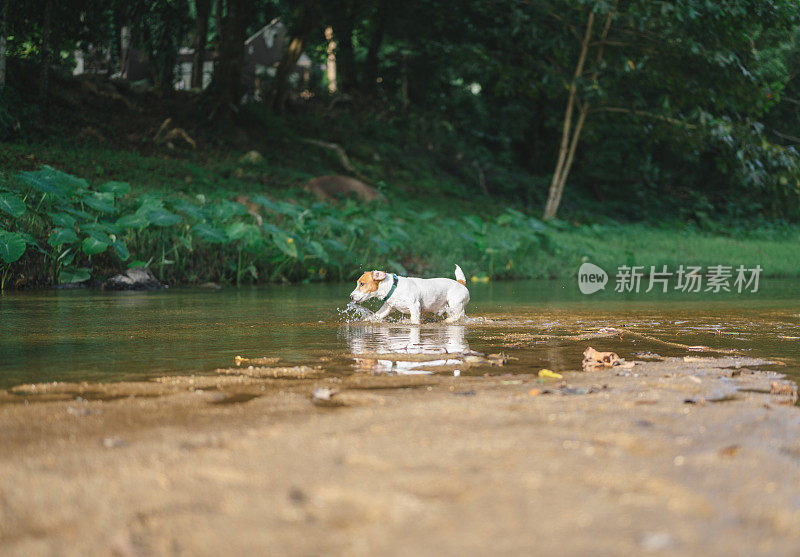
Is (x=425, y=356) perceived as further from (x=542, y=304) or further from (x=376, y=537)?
(x=542, y=304)

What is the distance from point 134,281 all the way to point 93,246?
0.60 metres

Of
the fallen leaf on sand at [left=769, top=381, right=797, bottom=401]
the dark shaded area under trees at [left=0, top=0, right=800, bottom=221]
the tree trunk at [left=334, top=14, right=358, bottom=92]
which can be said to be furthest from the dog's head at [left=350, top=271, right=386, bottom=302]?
the tree trunk at [left=334, top=14, right=358, bottom=92]

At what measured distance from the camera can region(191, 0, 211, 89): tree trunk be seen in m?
20.1

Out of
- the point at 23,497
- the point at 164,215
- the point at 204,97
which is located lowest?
the point at 23,497

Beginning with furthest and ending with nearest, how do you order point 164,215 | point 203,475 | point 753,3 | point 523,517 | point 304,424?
point 753,3 < point 164,215 < point 304,424 < point 203,475 < point 523,517

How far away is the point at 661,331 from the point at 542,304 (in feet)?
7.85

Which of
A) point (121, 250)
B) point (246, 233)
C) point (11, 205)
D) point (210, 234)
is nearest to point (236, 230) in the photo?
point (246, 233)

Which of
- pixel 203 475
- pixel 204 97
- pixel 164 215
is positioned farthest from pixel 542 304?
pixel 204 97

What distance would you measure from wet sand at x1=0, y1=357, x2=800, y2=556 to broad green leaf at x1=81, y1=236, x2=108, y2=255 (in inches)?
244

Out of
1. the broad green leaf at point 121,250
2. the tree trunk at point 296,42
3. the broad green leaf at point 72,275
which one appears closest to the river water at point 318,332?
the broad green leaf at point 72,275

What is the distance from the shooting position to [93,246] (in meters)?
8.65

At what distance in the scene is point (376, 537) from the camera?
1460 millimetres

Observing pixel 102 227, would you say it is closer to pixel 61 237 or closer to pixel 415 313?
pixel 61 237

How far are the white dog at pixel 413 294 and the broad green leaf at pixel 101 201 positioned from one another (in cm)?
485
